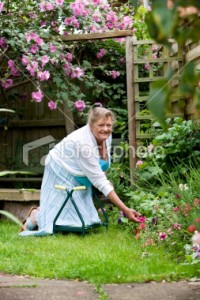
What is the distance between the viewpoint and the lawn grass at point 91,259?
10.1ft

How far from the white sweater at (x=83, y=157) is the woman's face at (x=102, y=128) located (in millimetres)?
53

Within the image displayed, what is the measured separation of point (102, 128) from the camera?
5.02 m

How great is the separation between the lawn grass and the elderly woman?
232 millimetres

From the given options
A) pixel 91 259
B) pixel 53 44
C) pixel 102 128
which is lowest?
pixel 91 259

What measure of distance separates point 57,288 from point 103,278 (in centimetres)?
30

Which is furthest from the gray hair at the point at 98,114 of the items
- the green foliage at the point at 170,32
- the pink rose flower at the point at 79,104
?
the green foliage at the point at 170,32

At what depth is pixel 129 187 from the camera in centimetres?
620

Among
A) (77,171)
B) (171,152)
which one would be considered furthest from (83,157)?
(171,152)

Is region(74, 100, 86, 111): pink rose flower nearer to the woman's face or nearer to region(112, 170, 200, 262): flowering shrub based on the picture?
the woman's face

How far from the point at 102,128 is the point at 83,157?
0.30 meters

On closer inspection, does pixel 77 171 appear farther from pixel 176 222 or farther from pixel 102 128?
pixel 176 222

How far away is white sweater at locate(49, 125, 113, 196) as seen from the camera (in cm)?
489

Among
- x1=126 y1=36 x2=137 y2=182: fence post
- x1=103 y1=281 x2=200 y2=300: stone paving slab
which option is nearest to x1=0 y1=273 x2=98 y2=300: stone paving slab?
x1=103 y1=281 x2=200 y2=300: stone paving slab

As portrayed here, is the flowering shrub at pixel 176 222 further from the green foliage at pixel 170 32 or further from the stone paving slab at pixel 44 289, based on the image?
the green foliage at pixel 170 32
